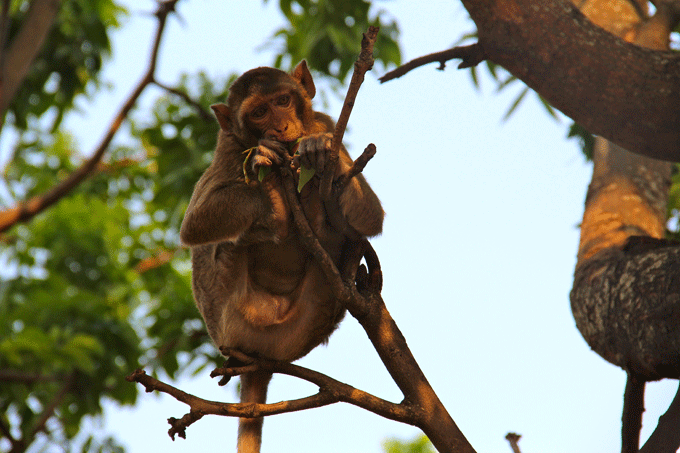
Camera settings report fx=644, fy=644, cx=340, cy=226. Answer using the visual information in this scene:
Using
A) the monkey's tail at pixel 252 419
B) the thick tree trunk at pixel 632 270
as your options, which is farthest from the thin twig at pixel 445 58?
the monkey's tail at pixel 252 419

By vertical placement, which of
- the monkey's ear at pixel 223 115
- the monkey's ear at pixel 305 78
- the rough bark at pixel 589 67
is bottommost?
the rough bark at pixel 589 67

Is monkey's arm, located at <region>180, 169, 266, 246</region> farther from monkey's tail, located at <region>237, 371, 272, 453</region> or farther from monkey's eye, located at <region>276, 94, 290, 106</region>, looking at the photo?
monkey's tail, located at <region>237, 371, 272, 453</region>

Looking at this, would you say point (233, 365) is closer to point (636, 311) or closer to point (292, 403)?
point (292, 403)

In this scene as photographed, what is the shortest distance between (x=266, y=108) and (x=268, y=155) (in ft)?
1.78

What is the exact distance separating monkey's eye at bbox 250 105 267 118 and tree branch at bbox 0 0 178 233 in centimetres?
211

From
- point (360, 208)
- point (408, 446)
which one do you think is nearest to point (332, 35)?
point (360, 208)

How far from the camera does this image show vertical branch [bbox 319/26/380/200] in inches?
77.7

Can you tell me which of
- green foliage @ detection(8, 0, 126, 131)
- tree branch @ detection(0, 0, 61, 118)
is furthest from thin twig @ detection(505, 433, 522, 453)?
green foliage @ detection(8, 0, 126, 131)

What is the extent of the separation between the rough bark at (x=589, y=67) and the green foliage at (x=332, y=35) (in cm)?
208

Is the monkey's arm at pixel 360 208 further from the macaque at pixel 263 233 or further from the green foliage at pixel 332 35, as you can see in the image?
the green foliage at pixel 332 35

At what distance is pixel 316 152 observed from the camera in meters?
2.54

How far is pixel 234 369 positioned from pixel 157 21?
347cm

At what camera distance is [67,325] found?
6.56 m

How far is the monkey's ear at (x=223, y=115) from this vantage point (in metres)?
3.41
